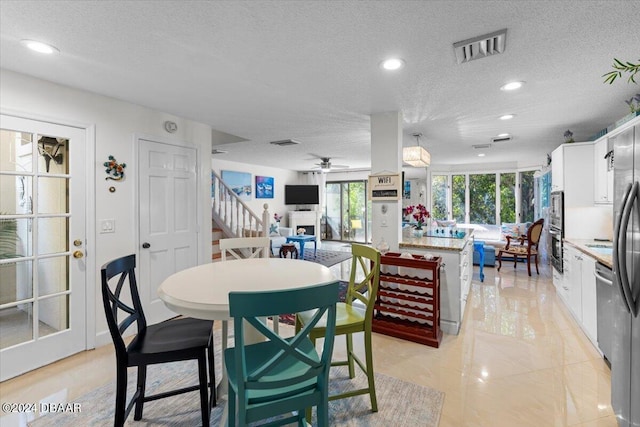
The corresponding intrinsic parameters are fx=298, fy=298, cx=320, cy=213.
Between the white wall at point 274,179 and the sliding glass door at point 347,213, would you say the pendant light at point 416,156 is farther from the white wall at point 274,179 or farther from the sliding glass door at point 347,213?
the sliding glass door at point 347,213

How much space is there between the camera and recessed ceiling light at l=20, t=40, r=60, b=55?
73.6 inches

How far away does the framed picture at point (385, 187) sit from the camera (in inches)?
129

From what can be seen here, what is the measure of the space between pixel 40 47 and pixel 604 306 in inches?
180

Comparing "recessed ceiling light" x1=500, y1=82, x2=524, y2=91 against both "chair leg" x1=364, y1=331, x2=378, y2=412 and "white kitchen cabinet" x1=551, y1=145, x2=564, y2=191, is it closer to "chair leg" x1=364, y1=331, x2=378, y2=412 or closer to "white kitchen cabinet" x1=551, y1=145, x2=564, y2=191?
"white kitchen cabinet" x1=551, y1=145, x2=564, y2=191

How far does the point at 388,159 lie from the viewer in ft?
10.9

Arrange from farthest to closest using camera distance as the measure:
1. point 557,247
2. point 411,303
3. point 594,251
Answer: point 557,247 < point 411,303 < point 594,251

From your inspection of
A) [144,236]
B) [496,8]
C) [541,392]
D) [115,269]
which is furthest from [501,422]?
[144,236]

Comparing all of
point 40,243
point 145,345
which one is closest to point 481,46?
point 145,345

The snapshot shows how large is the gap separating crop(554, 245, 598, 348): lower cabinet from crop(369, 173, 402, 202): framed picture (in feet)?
6.08

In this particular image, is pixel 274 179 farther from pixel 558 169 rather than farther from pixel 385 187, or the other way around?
pixel 558 169

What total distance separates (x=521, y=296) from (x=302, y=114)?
3.94m

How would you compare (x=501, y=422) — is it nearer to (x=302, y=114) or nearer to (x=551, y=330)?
(x=551, y=330)

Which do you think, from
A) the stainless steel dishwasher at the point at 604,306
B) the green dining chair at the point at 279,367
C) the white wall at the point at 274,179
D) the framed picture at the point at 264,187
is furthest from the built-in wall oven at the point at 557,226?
the framed picture at the point at 264,187

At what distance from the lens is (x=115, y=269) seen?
1729mm
